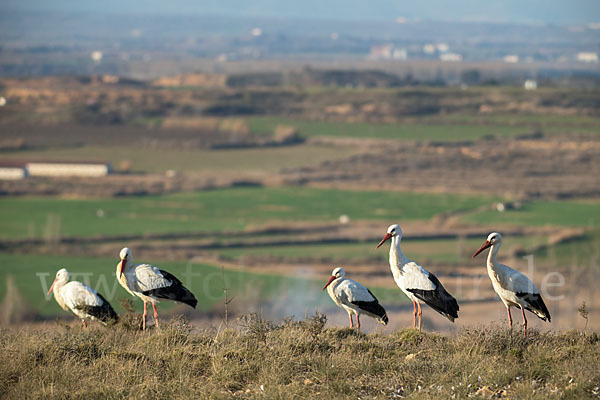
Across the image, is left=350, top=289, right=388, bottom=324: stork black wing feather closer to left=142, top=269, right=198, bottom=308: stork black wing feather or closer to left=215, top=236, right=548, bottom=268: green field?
left=142, top=269, right=198, bottom=308: stork black wing feather

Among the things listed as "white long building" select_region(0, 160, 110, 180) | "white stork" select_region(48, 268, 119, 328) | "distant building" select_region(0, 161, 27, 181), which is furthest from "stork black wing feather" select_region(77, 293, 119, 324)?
Answer: "white long building" select_region(0, 160, 110, 180)

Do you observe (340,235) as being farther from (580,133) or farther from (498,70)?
(498,70)

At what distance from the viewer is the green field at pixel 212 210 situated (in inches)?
1946

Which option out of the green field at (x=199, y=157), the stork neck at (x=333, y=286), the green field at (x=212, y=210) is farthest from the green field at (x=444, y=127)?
the stork neck at (x=333, y=286)

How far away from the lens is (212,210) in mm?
54812

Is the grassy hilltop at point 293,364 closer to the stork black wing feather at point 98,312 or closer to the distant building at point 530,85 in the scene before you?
the stork black wing feather at point 98,312

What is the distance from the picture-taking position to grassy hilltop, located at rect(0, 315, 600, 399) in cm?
893

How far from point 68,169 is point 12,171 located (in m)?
4.26

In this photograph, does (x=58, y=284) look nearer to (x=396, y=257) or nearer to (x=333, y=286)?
(x=333, y=286)

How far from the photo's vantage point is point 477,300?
30312 mm

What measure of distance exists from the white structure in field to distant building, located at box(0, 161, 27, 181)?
59 centimetres

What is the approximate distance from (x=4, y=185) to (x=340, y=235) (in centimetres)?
2771

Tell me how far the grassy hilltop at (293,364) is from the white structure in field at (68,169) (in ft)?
191

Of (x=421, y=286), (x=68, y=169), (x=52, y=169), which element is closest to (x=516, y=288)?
(x=421, y=286)
